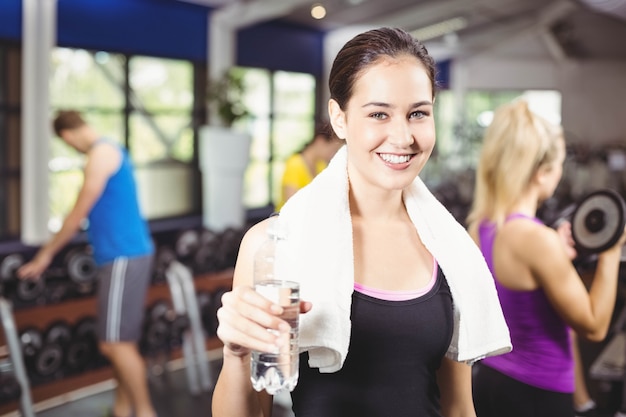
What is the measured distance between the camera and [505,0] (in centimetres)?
994

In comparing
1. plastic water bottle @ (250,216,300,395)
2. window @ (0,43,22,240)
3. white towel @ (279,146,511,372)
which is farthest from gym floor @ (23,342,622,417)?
plastic water bottle @ (250,216,300,395)

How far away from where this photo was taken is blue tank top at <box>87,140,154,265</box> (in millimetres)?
3482

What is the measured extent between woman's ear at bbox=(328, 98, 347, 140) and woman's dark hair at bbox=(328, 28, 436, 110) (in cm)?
1

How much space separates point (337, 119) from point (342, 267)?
261 millimetres

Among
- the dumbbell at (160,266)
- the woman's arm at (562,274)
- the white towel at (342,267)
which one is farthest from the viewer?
the dumbbell at (160,266)

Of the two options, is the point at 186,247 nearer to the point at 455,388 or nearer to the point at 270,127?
the point at 270,127

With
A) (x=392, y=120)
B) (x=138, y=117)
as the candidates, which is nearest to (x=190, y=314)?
(x=138, y=117)

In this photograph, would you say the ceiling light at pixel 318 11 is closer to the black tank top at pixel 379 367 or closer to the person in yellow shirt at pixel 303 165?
the person in yellow shirt at pixel 303 165

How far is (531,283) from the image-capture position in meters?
1.87

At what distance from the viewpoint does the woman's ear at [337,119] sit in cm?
132

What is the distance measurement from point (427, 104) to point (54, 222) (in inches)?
193

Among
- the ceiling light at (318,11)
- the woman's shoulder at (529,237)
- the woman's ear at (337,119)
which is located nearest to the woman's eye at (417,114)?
the woman's ear at (337,119)

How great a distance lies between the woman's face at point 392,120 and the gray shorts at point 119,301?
245 centimetres

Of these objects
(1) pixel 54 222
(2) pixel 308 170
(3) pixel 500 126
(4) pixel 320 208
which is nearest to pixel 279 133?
(1) pixel 54 222
